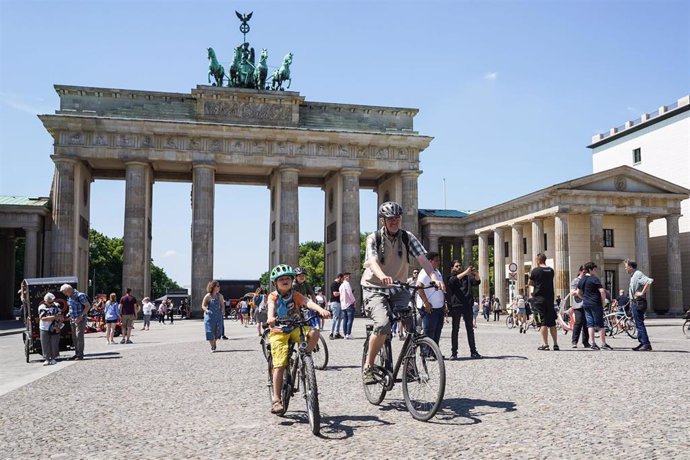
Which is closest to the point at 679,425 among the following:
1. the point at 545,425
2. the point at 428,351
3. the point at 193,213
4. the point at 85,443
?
the point at 545,425

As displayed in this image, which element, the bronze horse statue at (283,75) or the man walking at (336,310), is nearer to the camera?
the man walking at (336,310)

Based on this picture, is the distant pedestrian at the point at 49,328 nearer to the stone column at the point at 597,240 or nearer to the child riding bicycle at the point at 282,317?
the child riding bicycle at the point at 282,317

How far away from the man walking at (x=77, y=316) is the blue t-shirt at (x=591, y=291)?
12.0 m

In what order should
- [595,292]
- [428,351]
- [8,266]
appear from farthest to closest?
[8,266]
[595,292]
[428,351]

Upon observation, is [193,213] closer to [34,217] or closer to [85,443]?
[34,217]

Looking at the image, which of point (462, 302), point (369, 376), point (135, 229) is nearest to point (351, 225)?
point (135, 229)

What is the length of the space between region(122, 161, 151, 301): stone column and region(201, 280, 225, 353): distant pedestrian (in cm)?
3057

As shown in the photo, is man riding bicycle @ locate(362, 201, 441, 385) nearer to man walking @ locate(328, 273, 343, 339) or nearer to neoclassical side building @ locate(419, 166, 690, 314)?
man walking @ locate(328, 273, 343, 339)

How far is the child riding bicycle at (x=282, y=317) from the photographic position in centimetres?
686

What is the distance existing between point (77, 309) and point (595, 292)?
1247 cm

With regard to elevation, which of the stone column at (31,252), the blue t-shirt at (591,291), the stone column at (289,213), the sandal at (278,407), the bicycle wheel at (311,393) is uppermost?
the stone column at (289,213)

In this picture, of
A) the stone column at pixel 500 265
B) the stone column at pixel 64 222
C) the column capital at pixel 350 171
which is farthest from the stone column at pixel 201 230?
the stone column at pixel 500 265

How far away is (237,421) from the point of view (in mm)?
6914

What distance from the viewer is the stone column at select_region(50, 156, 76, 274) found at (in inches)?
1788
